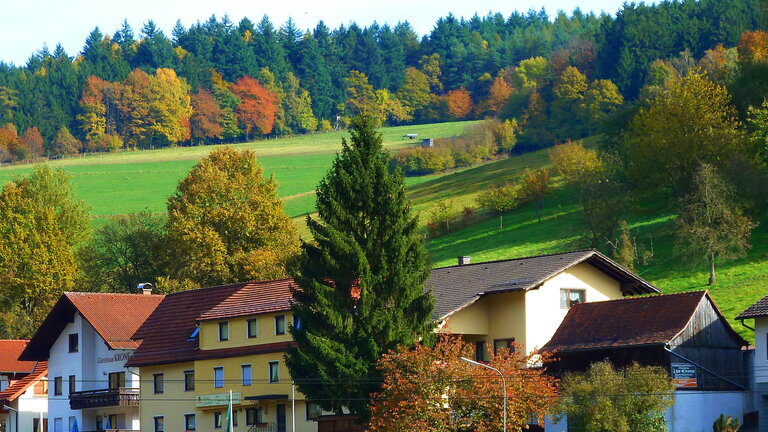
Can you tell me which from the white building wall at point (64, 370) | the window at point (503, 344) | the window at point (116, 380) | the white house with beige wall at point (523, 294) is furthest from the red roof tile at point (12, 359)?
the window at point (503, 344)

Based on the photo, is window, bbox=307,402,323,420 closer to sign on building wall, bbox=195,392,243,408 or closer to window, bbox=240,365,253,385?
window, bbox=240,365,253,385

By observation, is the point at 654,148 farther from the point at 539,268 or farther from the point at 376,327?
the point at 376,327

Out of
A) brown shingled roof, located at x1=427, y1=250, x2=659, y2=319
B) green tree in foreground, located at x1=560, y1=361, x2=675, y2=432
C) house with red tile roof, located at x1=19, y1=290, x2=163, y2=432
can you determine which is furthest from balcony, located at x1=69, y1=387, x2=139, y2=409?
green tree in foreground, located at x1=560, y1=361, x2=675, y2=432

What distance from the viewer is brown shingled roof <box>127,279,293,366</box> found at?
71125mm

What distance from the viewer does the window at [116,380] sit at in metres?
79.8

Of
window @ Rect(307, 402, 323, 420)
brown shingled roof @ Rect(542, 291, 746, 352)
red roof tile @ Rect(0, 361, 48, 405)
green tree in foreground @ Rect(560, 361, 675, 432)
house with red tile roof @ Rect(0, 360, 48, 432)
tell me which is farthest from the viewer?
house with red tile roof @ Rect(0, 360, 48, 432)

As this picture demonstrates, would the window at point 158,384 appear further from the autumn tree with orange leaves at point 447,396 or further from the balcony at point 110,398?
the autumn tree with orange leaves at point 447,396

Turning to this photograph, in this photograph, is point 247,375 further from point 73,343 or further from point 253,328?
point 73,343

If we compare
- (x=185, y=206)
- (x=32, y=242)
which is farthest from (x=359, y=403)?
(x=32, y=242)

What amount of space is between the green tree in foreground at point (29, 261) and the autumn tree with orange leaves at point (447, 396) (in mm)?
56022

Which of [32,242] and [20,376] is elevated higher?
[32,242]

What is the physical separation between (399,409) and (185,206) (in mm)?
51368

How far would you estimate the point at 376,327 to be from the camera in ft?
189

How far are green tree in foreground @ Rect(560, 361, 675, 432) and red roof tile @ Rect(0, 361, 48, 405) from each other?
4422cm
